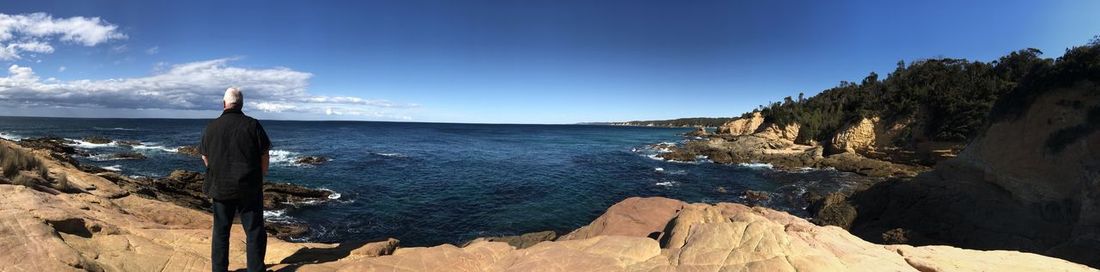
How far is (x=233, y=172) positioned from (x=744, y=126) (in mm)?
103632

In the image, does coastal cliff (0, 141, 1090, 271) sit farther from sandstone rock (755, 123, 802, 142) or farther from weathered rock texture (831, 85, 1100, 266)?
sandstone rock (755, 123, 802, 142)

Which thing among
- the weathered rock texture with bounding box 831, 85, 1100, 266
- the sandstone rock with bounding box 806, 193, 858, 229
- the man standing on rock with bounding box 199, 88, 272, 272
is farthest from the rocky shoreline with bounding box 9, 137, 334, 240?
the weathered rock texture with bounding box 831, 85, 1100, 266

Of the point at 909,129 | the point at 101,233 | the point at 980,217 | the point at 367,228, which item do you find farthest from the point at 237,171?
the point at 909,129

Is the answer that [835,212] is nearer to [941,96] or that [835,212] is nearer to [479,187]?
[479,187]

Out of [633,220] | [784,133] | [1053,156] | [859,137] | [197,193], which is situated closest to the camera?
[633,220]

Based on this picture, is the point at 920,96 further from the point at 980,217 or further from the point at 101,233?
the point at 101,233

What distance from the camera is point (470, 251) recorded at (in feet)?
23.7

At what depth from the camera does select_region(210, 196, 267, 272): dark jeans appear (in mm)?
5207

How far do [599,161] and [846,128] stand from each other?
1017 inches

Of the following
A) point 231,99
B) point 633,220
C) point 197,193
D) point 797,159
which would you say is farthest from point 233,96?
point 797,159

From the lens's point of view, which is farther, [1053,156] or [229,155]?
[1053,156]

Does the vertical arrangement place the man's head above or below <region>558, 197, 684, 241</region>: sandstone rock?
above

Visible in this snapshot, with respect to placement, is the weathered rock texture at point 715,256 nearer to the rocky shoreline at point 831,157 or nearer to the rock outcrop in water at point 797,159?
the rocky shoreline at point 831,157

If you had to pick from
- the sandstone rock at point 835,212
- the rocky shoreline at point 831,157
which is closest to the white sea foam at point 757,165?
the rocky shoreline at point 831,157
